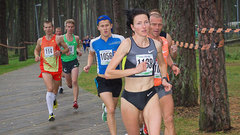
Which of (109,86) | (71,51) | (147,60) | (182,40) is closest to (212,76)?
(109,86)

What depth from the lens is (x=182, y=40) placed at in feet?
31.6

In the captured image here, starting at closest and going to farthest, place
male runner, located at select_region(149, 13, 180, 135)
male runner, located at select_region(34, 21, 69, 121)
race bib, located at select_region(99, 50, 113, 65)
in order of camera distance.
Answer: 1. male runner, located at select_region(149, 13, 180, 135)
2. race bib, located at select_region(99, 50, 113, 65)
3. male runner, located at select_region(34, 21, 69, 121)

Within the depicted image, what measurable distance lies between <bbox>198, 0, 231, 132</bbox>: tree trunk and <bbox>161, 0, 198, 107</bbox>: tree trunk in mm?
2681

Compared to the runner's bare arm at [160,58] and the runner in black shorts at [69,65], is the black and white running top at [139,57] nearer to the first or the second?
the runner's bare arm at [160,58]

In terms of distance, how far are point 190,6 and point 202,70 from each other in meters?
3.31

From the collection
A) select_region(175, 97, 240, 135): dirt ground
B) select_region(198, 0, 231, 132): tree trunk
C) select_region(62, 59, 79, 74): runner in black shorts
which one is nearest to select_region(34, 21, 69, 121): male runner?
select_region(62, 59, 79, 74): runner in black shorts

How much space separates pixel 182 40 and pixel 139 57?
5.06 metres

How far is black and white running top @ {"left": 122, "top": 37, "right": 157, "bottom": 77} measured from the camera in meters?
4.75

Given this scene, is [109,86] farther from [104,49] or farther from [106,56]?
[104,49]

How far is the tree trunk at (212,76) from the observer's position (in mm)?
6789

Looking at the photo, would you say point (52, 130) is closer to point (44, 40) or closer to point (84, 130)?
point (84, 130)

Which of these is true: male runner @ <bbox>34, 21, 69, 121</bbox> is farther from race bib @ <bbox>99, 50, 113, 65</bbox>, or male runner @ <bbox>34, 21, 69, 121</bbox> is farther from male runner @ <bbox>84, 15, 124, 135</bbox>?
race bib @ <bbox>99, 50, 113, 65</bbox>

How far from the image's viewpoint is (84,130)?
7.73 meters

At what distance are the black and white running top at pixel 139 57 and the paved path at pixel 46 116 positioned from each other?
2.74 meters
